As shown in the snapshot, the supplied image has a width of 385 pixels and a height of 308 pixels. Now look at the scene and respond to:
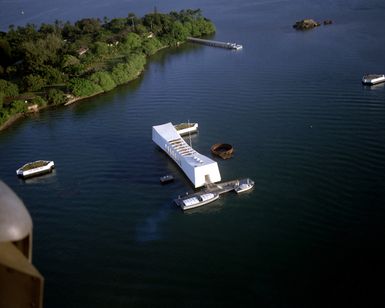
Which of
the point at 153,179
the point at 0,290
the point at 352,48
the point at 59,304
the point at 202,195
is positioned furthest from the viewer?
the point at 352,48

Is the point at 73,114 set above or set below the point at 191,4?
below

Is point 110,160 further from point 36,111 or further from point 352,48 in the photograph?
point 352,48

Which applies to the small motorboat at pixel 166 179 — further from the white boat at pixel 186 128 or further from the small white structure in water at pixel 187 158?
the white boat at pixel 186 128

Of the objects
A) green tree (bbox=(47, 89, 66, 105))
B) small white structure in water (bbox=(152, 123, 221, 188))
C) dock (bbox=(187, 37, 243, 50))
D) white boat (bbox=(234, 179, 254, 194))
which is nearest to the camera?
white boat (bbox=(234, 179, 254, 194))

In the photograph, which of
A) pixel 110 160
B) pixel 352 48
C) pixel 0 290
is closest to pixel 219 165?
pixel 110 160

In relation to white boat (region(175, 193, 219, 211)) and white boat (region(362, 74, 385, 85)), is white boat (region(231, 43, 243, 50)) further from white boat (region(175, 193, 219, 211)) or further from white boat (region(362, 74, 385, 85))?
white boat (region(175, 193, 219, 211))

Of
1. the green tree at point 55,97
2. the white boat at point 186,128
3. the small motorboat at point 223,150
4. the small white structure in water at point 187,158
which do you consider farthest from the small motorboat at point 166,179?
the green tree at point 55,97

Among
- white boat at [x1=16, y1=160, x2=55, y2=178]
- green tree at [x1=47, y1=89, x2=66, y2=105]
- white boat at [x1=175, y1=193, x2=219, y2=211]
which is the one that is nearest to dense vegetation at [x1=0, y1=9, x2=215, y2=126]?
green tree at [x1=47, y1=89, x2=66, y2=105]
